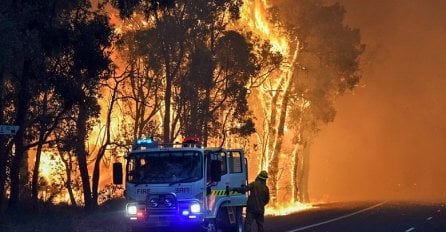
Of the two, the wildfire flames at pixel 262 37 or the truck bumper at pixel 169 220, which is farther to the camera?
the wildfire flames at pixel 262 37

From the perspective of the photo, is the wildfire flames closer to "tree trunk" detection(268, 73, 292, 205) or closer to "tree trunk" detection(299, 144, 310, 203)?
"tree trunk" detection(268, 73, 292, 205)

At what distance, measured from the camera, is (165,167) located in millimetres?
19203

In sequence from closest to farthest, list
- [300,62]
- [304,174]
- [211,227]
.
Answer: [211,227] → [300,62] → [304,174]

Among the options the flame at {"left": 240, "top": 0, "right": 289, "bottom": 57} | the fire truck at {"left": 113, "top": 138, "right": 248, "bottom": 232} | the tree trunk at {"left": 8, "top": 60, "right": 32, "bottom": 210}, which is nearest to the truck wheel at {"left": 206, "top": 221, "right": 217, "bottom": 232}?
the fire truck at {"left": 113, "top": 138, "right": 248, "bottom": 232}

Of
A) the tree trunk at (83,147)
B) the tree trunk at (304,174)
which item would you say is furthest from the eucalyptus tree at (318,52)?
the tree trunk at (83,147)

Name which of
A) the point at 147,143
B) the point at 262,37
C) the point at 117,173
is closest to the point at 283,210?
the point at 262,37

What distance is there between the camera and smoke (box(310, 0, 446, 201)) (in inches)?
3932

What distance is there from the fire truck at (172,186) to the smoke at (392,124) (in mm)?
78235

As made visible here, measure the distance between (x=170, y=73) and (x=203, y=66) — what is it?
1812 mm

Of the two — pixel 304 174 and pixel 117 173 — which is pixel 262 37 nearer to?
pixel 304 174

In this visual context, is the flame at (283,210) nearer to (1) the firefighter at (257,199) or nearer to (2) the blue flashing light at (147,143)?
(1) the firefighter at (257,199)

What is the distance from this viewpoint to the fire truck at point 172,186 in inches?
740

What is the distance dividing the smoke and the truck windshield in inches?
3086

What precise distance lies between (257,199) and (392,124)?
8864 cm
